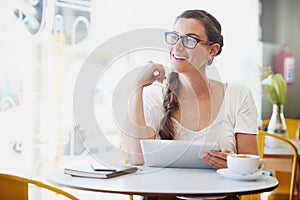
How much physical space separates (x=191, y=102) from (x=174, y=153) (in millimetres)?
296

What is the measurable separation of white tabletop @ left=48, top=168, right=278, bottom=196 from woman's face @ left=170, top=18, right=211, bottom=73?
43cm

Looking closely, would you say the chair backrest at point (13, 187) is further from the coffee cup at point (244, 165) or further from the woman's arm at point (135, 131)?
the coffee cup at point (244, 165)

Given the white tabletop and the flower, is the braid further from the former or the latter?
Result: the flower

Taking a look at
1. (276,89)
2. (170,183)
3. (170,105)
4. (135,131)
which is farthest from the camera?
(276,89)

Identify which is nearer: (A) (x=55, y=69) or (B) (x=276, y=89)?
(A) (x=55, y=69)

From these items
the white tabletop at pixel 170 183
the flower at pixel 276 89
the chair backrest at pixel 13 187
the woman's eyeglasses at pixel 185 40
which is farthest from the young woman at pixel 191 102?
the flower at pixel 276 89

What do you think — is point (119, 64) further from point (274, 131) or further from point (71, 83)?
point (274, 131)

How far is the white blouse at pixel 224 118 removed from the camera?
1.88m

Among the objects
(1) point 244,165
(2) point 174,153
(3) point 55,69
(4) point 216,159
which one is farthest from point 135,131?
(3) point 55,69

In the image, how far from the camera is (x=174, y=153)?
1.73 m

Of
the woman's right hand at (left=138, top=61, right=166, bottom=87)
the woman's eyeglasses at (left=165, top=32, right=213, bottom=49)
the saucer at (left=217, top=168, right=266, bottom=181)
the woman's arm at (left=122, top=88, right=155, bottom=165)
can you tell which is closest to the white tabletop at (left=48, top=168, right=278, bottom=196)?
the saucer at (left=217, top=168, right=266, bottom=181)

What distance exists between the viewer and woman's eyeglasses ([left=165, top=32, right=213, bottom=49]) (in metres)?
1.87

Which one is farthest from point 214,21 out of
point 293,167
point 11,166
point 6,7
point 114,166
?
point 11,166

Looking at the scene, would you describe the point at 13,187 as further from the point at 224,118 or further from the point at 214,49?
the point at 214,49
